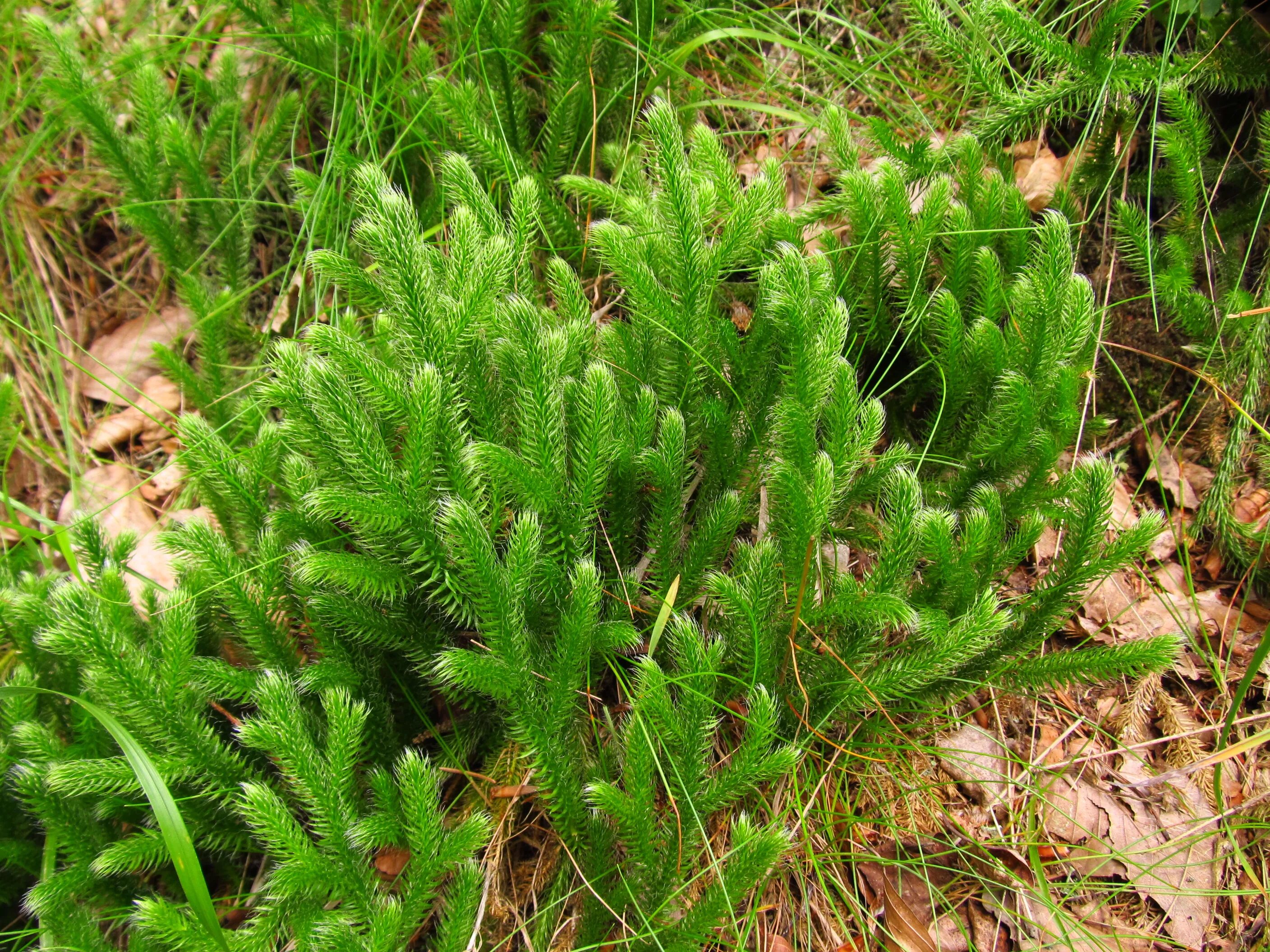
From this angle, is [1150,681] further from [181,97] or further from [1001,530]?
[181,97]

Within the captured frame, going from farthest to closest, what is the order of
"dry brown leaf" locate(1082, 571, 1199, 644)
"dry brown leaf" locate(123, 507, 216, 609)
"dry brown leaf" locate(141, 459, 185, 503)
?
1. "dry brown leaf" locate(141, 459, 185, 503)
2. "dry brown leaf" locate(123, 507, 216, 609)
3. "dry brown leaf" locate(1082, 571, 1199, 644)

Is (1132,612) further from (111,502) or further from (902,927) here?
(111,502)

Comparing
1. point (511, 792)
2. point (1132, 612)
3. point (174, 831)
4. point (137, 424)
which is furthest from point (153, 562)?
point (1132, 612)

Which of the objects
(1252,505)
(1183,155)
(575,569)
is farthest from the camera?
(1252,505)

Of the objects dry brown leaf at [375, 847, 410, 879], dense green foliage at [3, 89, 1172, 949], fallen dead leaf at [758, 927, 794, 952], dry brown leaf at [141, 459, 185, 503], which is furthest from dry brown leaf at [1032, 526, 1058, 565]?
dry brown leaf at [141, 459, 185, 503]

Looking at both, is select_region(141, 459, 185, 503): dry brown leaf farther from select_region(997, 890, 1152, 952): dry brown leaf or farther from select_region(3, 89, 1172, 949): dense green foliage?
select_region(997, 890, 1152, 952): dry brown leaf
